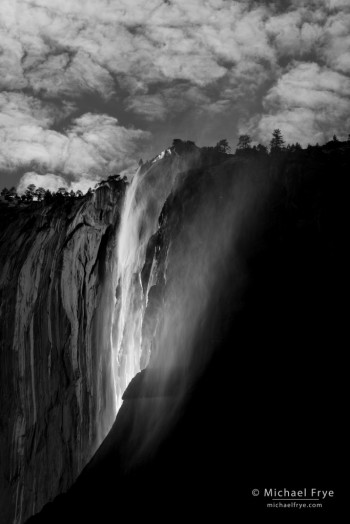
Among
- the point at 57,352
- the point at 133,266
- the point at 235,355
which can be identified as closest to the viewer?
the point at 235,355

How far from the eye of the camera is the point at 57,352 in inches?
1368

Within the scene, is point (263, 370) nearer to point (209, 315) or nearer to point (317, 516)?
point (209, 315)

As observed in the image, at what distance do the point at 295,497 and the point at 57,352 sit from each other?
885 inches

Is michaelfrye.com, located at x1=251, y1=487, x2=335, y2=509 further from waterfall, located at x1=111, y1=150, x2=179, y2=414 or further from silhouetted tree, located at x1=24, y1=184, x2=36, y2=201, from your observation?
silhouetted tree, located at x1=24, y1=184, x2=36, y2=201

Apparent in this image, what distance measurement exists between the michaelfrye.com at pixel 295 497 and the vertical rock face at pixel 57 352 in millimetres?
15335

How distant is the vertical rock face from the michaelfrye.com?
1534 centimetres

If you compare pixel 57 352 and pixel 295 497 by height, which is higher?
pixel 57 352

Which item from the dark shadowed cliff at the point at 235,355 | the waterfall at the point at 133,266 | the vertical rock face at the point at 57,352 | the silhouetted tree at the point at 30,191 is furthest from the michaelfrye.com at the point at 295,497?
the silhouetted tree at the point at 30,191

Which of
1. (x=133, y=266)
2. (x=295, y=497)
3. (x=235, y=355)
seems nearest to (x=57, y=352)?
(x=133, y=266)

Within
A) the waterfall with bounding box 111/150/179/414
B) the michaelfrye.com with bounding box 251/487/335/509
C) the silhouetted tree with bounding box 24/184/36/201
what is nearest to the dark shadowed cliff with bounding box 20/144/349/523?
the michaelfrye.com with bounding box 251/487/335/509

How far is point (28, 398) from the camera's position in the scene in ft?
117

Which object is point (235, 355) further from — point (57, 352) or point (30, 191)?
point (30, 191)

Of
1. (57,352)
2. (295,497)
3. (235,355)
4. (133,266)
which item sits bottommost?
(295,497)

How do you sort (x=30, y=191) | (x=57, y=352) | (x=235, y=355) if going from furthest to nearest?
(x=30, y=191)
(x=57, y=352)
(x=235, y=355)
